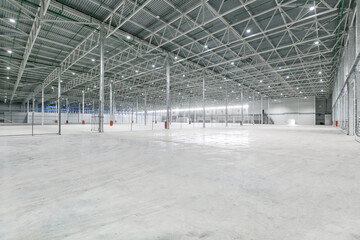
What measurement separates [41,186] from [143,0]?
14508 mm

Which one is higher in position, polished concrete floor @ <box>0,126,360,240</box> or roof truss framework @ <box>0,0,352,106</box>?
roof truss framework @ <box>0,0,352,106</box>

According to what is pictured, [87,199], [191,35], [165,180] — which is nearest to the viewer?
[87,199]

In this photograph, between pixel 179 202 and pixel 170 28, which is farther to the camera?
pixel 170 28

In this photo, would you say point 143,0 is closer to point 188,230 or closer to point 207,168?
point 207,168

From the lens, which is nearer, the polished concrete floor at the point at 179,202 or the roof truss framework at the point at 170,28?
the polished concrete floor at the point at 179,202

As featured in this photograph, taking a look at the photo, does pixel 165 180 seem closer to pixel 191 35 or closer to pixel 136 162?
pixel 136 162

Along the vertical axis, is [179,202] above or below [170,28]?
below

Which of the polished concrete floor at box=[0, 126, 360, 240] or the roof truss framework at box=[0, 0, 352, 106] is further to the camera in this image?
the roof truss framework at box=[0, 0, 352, 106]

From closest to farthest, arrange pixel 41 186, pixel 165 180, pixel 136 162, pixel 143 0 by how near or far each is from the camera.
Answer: pixel 41 186 < pixel 165 180 < pixel 136 162 < pixel 143 0

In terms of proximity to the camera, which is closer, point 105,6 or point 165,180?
point 165,180

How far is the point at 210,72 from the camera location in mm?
28953

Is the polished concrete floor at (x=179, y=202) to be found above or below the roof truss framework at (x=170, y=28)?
below

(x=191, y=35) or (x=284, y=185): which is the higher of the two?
(x=191, y=35)

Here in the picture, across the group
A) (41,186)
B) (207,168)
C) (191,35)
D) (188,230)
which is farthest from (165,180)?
(191,35)
